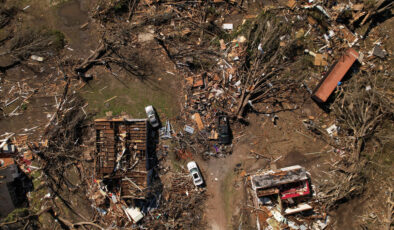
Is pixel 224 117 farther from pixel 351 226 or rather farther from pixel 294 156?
pixel 351 226

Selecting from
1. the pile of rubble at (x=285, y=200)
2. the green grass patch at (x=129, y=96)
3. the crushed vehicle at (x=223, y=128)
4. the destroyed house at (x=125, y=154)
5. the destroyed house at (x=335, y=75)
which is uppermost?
the destroyed house at (x=335, y=75)

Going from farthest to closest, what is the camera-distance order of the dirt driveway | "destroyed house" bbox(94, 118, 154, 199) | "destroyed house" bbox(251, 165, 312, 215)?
the dirt driveway, "destroyed house" bbox(94, 118, 154, 199), "destroyed house" bbox(251, 165, 312, 215)

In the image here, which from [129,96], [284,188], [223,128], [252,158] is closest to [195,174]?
[223,128]

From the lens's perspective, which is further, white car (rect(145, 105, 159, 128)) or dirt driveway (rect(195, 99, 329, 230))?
dirt driveway (rect(195, 99, 329, 230))

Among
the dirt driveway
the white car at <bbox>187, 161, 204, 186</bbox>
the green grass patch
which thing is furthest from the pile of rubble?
the green grass patch

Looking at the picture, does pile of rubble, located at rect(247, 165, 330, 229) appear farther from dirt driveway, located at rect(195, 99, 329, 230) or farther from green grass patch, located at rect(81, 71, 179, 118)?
green grass patch, located at rect(81, 71, 179, 118)

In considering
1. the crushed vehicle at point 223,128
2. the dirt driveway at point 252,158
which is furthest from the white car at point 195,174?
the crushed vehicle at point 223,128

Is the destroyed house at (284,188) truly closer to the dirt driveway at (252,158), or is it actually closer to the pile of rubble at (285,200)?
the pile of rubble at (285,200)

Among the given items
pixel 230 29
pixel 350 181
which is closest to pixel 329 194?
pixel 350 181

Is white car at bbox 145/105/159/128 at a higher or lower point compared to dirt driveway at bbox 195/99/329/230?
higher
